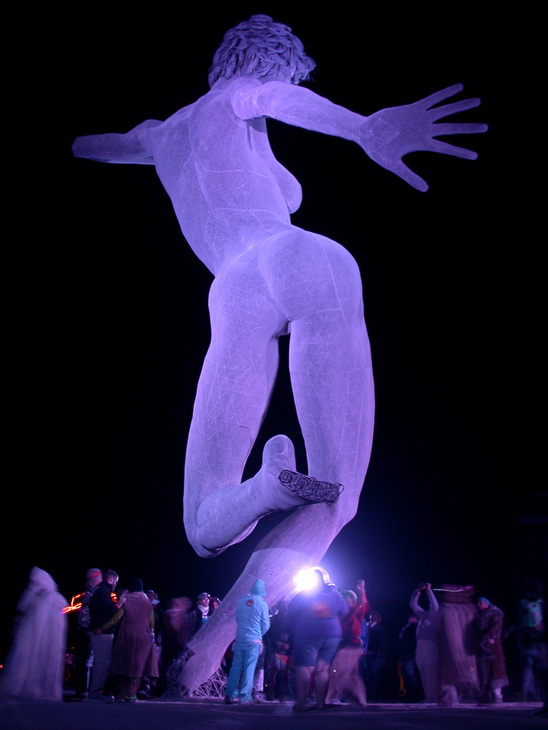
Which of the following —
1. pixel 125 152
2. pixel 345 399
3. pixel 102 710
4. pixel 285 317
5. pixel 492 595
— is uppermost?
pixel 125 152

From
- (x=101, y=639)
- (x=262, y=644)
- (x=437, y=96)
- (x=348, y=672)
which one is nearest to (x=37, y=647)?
(x=101, y=639)

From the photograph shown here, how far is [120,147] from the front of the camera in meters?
6.89

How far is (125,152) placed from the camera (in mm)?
6879

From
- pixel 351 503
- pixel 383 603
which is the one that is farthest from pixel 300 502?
pixel 383 603

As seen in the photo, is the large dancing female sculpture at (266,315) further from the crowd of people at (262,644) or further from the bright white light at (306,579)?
the crowd of people at (262,644)

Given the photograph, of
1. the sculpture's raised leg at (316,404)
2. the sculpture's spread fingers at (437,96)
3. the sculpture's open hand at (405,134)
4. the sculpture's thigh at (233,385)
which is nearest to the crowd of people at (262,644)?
the sculpture's raised leg at (316,404)

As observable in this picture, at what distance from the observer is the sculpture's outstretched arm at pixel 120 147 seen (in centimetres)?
679

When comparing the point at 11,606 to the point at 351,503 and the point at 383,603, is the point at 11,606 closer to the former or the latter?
the point at 383,603

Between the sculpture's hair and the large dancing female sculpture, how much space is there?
0.01 metres

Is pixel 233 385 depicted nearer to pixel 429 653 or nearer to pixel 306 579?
pixel 306 579

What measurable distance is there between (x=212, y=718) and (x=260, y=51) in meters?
4.83

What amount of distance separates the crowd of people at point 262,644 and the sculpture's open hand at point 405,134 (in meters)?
2.72

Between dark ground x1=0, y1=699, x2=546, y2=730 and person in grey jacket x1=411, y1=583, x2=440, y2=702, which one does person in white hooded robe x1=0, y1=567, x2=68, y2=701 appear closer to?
dark ground x1=0, y1=699, x2=546, y2=730

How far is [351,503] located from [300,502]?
0.85m
